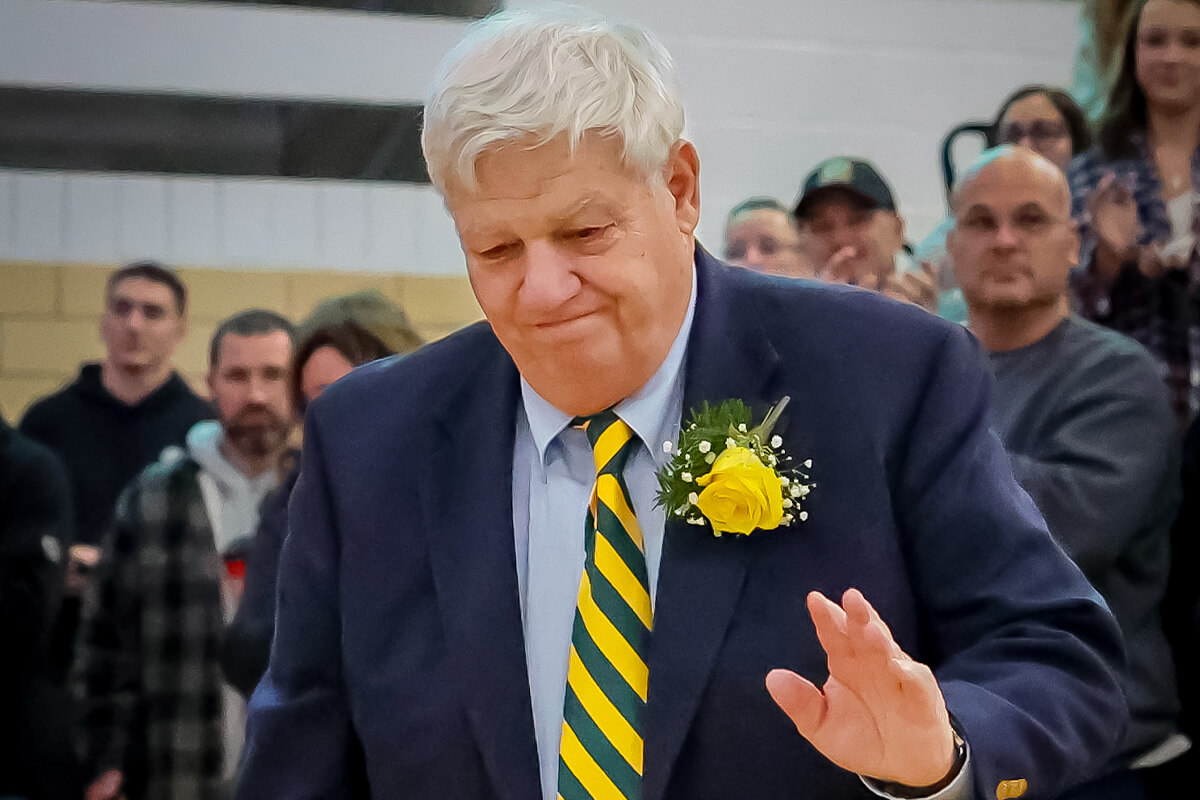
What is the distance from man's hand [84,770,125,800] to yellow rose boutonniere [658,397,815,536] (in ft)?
8.38

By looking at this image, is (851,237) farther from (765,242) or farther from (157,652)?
(157,652)

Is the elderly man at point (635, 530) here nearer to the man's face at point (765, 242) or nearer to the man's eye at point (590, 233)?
the man's eye at point (590, 233)

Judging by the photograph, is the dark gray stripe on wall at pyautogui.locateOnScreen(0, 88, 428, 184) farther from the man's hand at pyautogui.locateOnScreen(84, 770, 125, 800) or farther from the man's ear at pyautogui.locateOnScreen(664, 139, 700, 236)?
the man's ear at pyautogui.locateOnScreen(664, 139, 700, 236)

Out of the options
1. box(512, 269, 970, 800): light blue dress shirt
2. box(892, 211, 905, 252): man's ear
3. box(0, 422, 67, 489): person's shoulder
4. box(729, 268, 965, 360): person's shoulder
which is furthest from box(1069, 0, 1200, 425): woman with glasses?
box(0, 422, 67, 489): person's shoulder

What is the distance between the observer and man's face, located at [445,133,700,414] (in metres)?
1.30

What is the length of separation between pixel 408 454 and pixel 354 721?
0.27 meters

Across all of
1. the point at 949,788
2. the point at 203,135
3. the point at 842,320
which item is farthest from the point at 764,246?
the point at 949,788

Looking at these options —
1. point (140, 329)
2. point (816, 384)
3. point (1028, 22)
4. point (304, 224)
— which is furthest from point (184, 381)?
point (1028, 22)

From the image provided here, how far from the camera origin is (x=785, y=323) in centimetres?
146

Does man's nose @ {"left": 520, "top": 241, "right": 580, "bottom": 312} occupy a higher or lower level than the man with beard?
higher

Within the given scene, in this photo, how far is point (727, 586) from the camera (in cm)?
132

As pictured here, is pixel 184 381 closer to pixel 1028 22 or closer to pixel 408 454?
→ pixel 408 454

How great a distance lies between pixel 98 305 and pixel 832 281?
2.32m

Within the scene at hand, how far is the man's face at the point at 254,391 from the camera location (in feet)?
11.7
